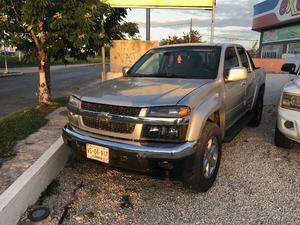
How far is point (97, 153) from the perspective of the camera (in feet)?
12.2

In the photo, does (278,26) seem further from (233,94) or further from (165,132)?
(165,132)

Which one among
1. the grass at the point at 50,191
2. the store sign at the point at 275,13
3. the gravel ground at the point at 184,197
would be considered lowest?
the gravel ground at the point at 184,197

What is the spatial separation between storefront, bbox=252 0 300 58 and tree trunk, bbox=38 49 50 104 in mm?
22168

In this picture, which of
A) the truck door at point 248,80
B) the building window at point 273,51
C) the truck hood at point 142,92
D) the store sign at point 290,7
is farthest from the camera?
the building window at point 273,51

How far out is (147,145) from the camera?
3.46m

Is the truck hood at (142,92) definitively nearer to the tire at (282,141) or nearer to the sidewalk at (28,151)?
the sidewalk at (28,151)

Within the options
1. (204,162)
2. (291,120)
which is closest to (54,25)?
(204,162)

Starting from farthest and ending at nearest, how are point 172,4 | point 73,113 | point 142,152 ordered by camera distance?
1. point 172,4
2. point 73,113
3. point 142,152

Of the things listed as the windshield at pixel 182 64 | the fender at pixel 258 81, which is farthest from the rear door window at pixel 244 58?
the windshield at pixel 182 64

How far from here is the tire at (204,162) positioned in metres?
3.59

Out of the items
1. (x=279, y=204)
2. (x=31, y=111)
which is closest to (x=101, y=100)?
(x=279, y=204)

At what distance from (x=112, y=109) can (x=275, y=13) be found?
1164 inches

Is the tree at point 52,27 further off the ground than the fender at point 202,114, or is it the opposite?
the tree at point 52,27

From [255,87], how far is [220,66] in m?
2.15
